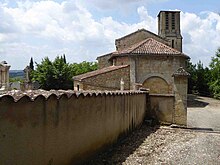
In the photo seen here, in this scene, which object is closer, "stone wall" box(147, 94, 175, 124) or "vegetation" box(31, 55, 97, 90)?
"stone wall" box(147, 94, 175, 124)

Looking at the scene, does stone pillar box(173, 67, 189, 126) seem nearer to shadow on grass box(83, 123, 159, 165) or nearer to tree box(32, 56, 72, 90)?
shadow on grass box(83, 123, 159, 165)

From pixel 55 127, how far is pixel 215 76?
40816 mm

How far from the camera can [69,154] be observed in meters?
5.86

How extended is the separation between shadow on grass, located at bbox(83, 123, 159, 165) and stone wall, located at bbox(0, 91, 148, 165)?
25 centimetres

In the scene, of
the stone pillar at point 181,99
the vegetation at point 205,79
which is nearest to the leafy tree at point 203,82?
the vegetation at point 205,79

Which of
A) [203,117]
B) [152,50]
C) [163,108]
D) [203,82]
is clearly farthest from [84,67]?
[163,108]

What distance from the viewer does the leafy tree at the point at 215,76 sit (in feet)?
131

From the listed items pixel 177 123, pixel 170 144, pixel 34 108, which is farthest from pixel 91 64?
pixel 34 108

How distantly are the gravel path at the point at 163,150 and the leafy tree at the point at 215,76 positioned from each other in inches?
1168

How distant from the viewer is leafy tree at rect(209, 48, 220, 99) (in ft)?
131

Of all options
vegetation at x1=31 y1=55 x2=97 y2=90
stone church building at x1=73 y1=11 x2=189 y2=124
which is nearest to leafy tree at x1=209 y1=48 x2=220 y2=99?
stone church building at x1=73 y1=11 x2=189 y2=124

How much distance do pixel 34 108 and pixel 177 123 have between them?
1207 centimetres

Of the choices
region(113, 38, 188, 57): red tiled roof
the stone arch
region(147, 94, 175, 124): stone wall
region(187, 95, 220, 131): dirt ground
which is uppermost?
region(113, 38, 188, 57): red tiled roof

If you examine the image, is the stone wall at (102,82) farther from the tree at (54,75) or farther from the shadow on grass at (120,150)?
the tree at (54,75)
